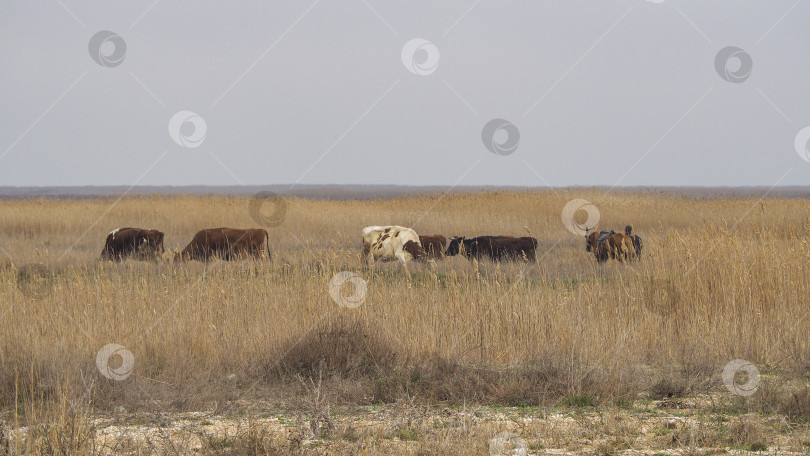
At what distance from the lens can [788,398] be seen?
4621 mm

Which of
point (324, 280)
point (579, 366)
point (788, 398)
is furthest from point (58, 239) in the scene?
point (788, 398)

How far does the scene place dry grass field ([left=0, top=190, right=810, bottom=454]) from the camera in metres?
3.94

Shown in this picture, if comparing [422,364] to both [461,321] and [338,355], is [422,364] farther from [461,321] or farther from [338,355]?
[461,321]

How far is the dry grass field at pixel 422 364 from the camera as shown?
394cm

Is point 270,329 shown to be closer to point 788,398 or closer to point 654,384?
point 654,384

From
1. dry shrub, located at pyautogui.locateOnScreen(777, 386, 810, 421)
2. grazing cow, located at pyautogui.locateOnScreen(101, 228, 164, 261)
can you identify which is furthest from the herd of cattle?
dry shrub, located at pyautogui.locateOnScreen(777, 386, 810, 421)

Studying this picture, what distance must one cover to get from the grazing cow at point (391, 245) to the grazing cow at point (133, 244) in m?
3.78

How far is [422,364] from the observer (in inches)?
228

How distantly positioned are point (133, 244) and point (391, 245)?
468 cm

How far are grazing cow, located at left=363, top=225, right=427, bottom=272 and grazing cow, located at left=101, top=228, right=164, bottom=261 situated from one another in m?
3.78

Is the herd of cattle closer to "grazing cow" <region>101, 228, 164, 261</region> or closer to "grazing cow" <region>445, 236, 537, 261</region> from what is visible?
"grazing cow" <region>445, 236, 537, 261</region>

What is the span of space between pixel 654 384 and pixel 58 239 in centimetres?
1604

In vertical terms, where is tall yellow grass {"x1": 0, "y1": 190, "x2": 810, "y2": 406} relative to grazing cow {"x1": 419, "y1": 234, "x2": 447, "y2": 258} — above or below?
below

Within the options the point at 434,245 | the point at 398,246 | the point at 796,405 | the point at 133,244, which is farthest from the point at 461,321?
the point at 133,244
